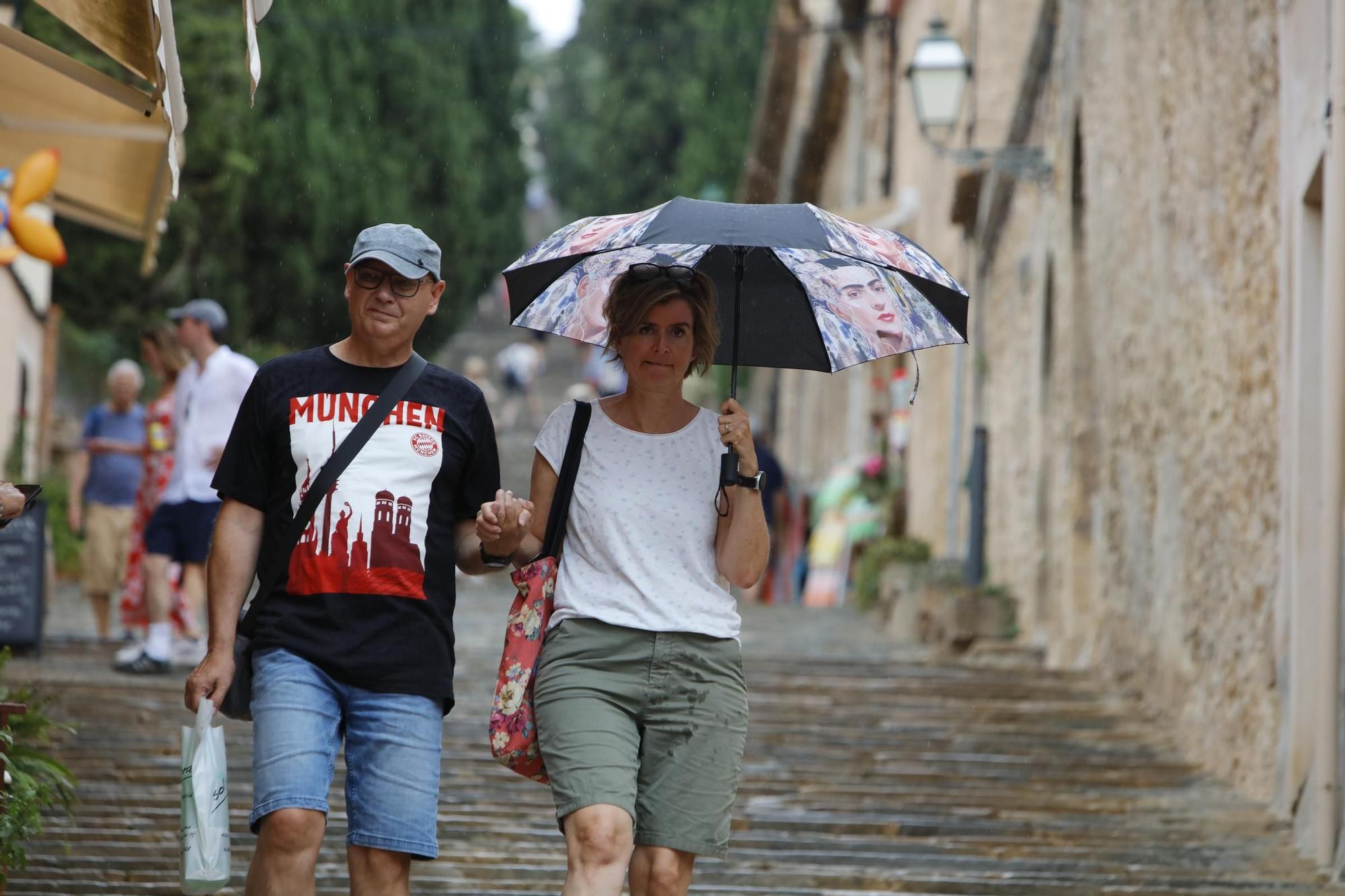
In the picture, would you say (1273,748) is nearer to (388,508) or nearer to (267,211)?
(388,508)

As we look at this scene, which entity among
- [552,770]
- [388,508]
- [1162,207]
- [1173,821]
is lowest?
[1173,821]

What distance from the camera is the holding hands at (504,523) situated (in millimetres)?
3805

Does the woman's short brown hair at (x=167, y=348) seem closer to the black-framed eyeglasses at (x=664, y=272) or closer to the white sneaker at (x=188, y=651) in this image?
the white sneaker at (x=188, y=651)

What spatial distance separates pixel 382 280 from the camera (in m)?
3.96

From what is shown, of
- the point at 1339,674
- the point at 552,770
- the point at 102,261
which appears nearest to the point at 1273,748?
the point at 1339,674

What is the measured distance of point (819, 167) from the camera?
33.7m

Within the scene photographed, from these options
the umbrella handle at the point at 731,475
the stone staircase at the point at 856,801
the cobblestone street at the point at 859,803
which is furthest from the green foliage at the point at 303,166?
the umbrella handle at the point at 731,475

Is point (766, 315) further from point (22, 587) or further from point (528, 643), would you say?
point (22, 587)

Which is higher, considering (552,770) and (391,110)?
(391,110)

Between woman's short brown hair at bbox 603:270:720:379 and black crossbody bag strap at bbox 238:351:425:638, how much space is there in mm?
434

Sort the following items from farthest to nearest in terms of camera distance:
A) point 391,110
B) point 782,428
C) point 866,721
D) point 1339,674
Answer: point 782,428
point 391,110
point 866,721
point 1339,674

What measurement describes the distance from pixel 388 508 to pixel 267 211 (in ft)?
67.8

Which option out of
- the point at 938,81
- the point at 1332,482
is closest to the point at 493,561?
the point at 1332,482

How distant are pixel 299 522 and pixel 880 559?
1303 cm
